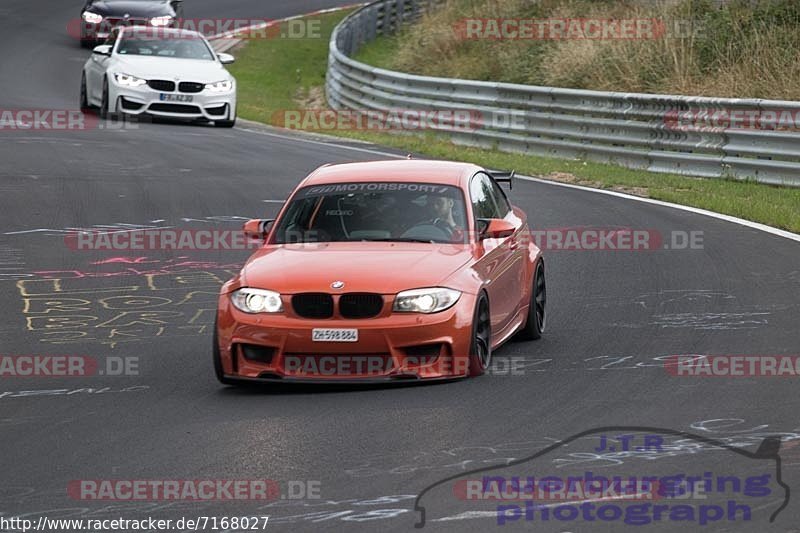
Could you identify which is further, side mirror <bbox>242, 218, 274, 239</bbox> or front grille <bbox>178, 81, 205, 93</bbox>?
front grille <bbox>178, 81, 205, 93</bbox>

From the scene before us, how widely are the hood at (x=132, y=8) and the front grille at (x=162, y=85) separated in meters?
13.5

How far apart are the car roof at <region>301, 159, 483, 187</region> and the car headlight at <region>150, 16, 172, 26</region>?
28745 millimetres

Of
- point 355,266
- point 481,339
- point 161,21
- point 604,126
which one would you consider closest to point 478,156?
point 604,126

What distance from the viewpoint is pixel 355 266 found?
9.98m

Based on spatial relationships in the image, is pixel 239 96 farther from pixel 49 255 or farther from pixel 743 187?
pixel 49 255

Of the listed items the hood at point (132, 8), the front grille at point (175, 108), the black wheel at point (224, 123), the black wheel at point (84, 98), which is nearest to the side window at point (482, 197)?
the front grille at point (175, 108)

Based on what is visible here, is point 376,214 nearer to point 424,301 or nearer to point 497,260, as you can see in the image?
point 497,260

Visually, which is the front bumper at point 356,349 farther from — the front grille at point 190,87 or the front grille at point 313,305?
the front grille at point 190,87

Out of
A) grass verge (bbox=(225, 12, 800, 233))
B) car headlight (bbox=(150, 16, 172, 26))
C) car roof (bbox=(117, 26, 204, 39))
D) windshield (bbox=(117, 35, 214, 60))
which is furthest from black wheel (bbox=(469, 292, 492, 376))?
car headlight (bbox=(150, 16, 172, 26))

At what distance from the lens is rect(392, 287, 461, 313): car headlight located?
9711 mm

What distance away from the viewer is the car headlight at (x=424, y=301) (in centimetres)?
971

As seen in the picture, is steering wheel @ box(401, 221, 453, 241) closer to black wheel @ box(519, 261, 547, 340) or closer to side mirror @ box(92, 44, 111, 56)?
black wheel @ box(519, 261, 547, 340)

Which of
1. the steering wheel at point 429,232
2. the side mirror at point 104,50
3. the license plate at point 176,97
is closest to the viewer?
the steering wheel at point 429,232

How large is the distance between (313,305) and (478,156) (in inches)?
597
